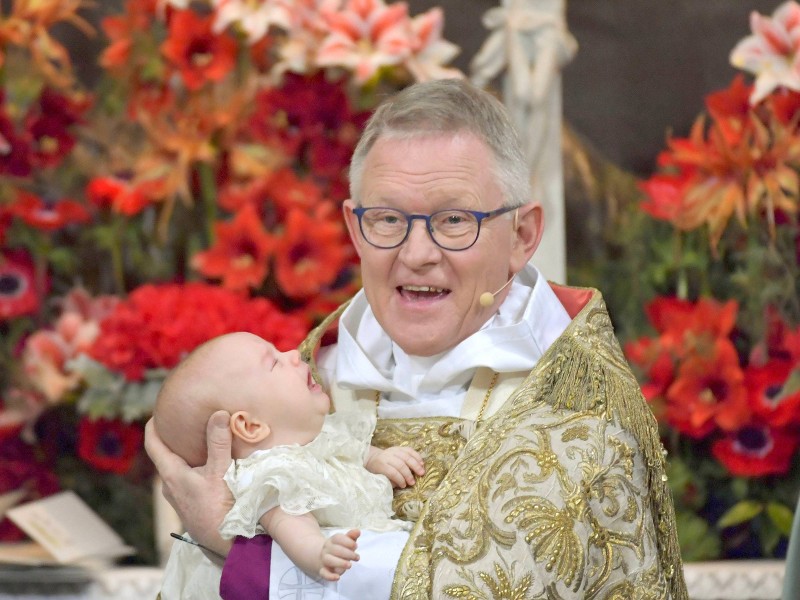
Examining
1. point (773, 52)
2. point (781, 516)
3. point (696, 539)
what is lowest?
point (696, 539)

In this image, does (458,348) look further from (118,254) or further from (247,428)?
(118,254)

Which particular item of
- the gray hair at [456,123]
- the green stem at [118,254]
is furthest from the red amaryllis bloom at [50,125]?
the gray hair at [456,123]

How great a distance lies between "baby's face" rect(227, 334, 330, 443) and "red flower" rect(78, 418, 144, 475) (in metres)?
1.64

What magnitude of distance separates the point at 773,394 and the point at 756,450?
175 millimetres

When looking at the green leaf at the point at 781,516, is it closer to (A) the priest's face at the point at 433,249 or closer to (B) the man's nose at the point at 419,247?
(A) the priest's face at the point at 433,249

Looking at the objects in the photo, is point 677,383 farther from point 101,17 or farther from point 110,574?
point 101,17

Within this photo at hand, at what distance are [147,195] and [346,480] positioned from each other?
6.01 feet

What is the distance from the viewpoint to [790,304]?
452 cm

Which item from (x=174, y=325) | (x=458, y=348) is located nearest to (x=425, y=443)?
(x=458, y=348)

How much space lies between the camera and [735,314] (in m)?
4.34

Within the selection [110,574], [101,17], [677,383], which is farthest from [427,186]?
[101,17]

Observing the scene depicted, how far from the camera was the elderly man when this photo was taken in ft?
9.12

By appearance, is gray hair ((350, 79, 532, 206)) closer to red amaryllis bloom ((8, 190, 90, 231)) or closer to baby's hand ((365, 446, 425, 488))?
baby's hand ((365, 446, 425, 488))

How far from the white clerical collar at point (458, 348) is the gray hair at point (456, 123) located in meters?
0.25
